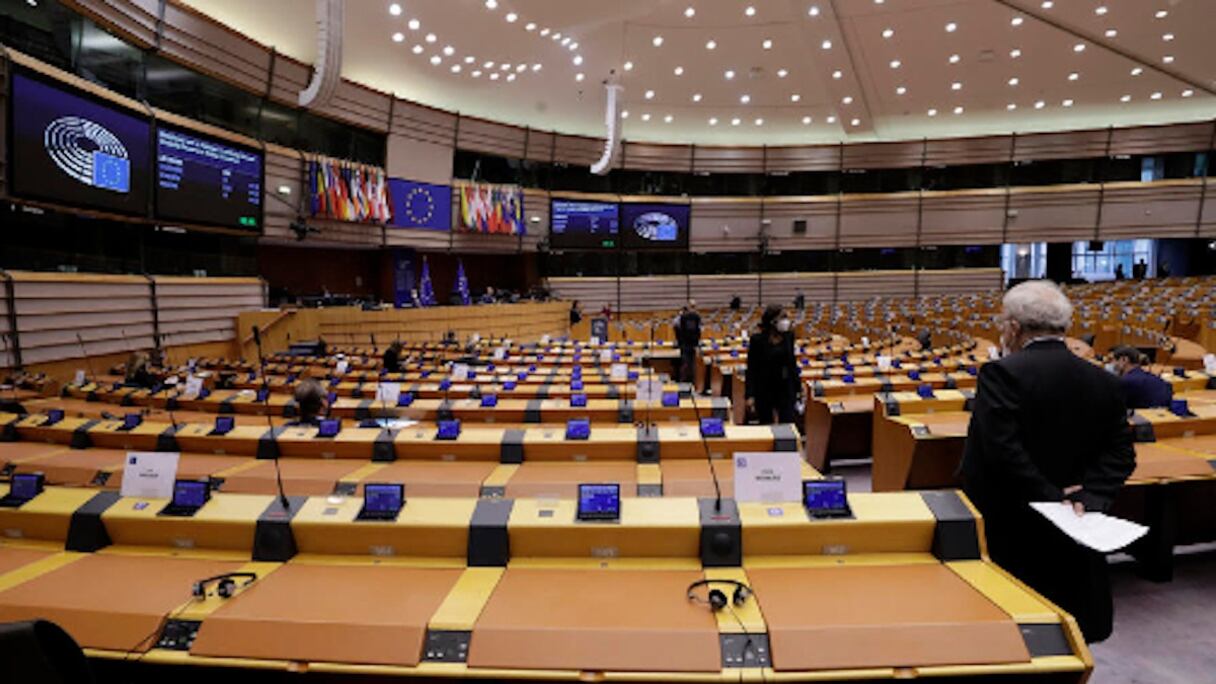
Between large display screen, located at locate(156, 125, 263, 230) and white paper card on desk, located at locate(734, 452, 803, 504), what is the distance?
47.7ft

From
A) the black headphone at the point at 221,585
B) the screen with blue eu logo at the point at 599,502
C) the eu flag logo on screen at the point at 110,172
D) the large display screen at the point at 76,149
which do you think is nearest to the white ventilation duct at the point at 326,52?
the large display screen at the point at 76,149

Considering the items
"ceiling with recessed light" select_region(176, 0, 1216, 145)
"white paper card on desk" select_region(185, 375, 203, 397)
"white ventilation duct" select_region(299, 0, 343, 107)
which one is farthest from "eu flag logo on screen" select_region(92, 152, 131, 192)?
"white paper card on desk" select_region(185, 375, 203, 397)

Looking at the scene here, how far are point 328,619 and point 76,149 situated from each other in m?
12.6

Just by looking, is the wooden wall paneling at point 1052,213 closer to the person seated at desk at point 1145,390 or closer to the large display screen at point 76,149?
the person seated at desk at point 1145,390

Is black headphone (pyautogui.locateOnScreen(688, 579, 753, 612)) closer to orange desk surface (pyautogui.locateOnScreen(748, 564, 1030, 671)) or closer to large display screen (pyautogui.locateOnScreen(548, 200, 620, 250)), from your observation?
orange desk surface (pyautogui.locateOnScreen(748, 564, 1030, 671))

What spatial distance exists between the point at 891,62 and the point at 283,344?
1847 centimetres

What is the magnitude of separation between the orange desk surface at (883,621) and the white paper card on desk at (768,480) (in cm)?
33

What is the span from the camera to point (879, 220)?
26.2 metres

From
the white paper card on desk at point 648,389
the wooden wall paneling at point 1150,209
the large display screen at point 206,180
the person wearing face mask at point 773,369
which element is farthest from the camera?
the wooden wall paneling at point 1150,209

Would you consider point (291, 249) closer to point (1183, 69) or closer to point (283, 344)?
point (283, 344)

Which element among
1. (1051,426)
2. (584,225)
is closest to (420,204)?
(584,225)

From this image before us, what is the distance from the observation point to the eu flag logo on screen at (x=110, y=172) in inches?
436

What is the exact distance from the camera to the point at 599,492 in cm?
238

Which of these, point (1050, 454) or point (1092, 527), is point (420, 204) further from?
point (1092, 527)
